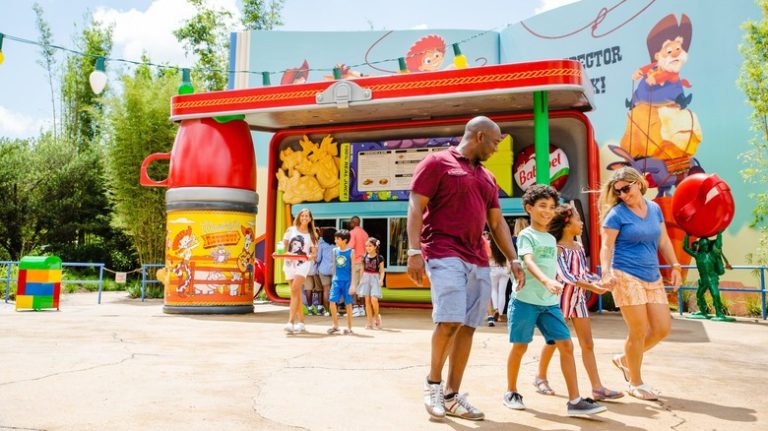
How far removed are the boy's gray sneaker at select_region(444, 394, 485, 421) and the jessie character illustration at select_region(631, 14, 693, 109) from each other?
1202 centimetres

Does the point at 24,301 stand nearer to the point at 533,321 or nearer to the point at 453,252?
the point at 453,252

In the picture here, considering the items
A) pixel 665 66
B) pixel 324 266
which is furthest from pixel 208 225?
pixel 665 66

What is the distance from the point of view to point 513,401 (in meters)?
3.61

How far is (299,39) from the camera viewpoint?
709 inches

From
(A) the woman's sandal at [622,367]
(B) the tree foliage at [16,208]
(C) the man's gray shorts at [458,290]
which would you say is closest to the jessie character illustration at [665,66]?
(A) the woman's sandal at [622,367]

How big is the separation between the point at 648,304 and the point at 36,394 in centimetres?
374

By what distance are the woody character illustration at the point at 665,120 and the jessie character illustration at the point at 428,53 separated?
211 inches

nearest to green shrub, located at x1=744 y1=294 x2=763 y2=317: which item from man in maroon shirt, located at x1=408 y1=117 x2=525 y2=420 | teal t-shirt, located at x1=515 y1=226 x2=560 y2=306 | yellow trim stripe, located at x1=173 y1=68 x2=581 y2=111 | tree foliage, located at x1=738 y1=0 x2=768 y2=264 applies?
tree foliage, located at x1=738 y1=0 x2=768 y2=264

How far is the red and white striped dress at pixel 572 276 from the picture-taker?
3896 mm

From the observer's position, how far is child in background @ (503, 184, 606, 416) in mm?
3537

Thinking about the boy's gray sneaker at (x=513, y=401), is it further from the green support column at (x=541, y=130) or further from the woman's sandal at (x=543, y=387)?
the green support column at (x=541, y=130)

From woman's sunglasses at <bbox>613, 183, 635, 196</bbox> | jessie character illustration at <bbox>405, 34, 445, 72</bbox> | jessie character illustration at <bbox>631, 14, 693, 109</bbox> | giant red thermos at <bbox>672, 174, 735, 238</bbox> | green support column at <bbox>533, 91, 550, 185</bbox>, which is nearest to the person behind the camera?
woman's sunglasses at <bbox>613, 183, 635, 196</bbox>

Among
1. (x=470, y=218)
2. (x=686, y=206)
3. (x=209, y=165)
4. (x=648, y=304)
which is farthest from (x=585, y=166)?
(x=470, y=218)

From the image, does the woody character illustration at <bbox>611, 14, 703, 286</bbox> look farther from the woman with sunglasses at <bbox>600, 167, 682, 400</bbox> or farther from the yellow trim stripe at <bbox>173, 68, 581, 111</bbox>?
the woman with sunglasses at <bbox>600, 167, 682, 400</bbox>
